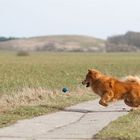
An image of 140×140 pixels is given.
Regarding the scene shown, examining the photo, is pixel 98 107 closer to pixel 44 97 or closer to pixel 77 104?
pixel 77 104

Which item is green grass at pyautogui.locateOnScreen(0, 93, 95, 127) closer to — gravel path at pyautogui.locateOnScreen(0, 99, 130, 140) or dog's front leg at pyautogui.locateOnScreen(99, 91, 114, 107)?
gravel path at pyautogui.locateOnScreen(0, 99, 130, 140)

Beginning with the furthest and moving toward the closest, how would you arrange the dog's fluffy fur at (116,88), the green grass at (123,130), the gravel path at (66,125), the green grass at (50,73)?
the green grass at (50,73) < the dog's fluffy fur at (116,88) < the gravel path at (66,125) < the green grass at (123,130)

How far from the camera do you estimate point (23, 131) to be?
1116cm

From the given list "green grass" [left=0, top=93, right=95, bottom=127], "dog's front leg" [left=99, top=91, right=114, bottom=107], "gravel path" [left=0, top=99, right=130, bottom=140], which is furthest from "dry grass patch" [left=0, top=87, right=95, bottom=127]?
"dog's front leg" [left=99, top=91, right=114, bottom=107]

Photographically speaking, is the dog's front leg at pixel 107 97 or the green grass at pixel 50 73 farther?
the green grass at pixel 50 73

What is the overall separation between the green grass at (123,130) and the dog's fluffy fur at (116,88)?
5.56 ft

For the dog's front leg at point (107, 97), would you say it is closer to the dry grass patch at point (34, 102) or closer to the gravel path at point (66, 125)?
Answer: the gravel path at point (66, 125)

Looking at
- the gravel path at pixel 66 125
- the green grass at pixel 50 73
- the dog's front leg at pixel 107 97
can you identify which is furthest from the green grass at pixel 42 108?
the green grass at pixel 50 73

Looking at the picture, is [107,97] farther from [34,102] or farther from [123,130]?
[123,130]

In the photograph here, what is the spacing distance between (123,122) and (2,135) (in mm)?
3104

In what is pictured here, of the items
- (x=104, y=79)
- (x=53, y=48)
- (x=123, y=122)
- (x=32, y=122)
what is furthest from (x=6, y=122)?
(x=53, y=48)

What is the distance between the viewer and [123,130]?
11242mm

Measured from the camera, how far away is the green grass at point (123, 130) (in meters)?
10.4

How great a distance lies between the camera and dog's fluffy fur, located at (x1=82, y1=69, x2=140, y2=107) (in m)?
15.2
